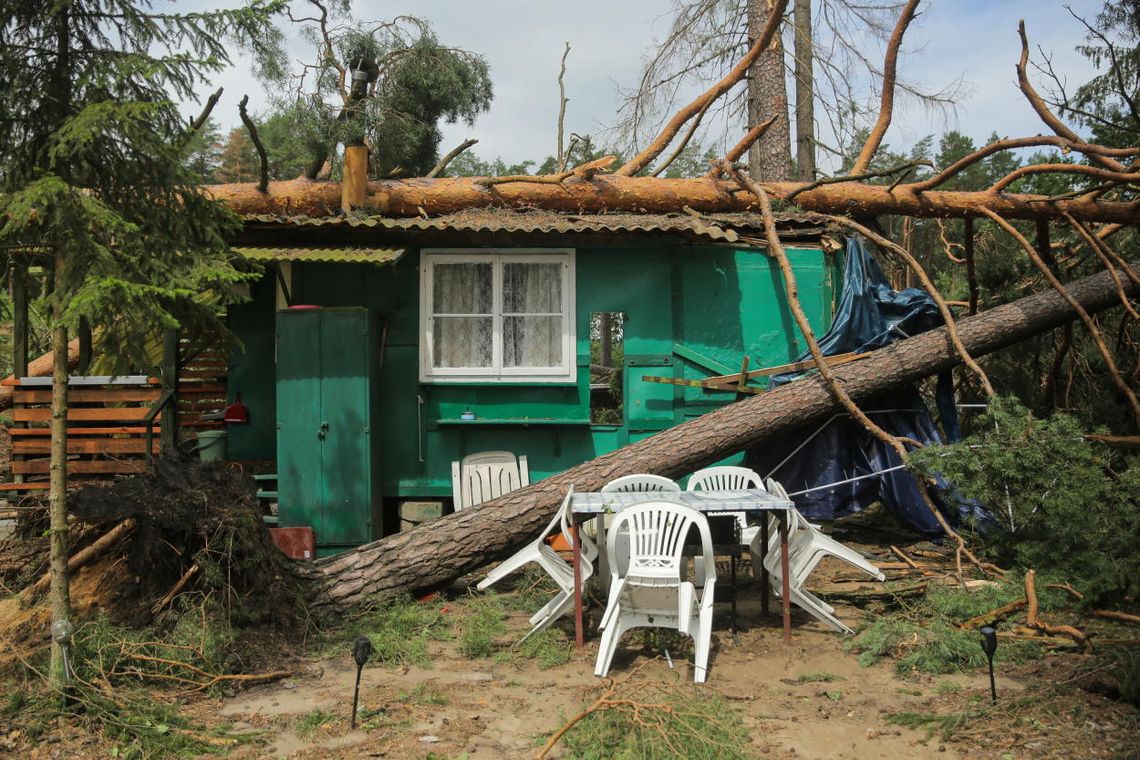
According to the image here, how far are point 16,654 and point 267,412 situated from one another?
4259 millimetres

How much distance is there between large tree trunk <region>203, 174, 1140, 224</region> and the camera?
9.97 m

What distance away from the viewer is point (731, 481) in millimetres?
7504

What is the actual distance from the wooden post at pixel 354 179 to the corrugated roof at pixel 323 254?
1500 mm

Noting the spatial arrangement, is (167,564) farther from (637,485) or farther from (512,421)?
(512,421)

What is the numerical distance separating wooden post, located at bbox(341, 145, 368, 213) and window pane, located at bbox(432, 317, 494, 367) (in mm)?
1850

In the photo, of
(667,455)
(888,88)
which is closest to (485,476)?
(667,455)

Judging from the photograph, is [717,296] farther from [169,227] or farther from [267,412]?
[169,227]

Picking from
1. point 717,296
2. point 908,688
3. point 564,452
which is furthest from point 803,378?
point 908,688

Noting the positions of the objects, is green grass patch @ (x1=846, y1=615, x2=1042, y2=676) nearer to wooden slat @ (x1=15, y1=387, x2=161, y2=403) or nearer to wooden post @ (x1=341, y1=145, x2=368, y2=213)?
wooden slat @ (x1=15, y1=387, x2=161, y2=403)

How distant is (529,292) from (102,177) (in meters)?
4.59

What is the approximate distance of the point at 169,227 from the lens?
5.22 metres

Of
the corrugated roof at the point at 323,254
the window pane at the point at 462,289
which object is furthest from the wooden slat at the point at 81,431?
the window pane at the point at 462,289

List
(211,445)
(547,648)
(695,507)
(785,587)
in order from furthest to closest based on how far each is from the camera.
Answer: (211,445), (785,587), (547,648), (695,507)

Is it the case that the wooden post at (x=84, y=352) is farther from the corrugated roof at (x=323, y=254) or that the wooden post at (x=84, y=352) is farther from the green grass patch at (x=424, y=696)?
the green grass patch at (x=424, y=696)
